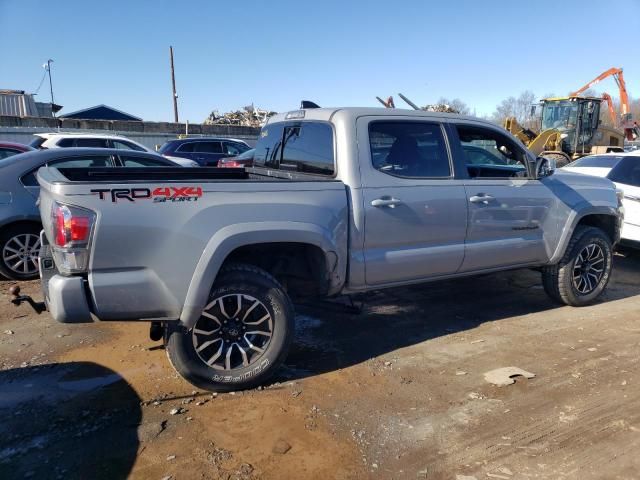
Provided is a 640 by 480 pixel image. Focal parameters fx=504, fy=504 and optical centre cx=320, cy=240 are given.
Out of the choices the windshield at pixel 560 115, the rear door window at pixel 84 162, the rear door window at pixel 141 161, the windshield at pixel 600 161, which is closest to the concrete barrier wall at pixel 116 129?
the windshield at pixel 560 115

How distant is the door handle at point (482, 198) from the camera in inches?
179

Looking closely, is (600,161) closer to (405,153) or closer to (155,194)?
(405,153)

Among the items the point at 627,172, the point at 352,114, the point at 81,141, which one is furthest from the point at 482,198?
the point at 81,141

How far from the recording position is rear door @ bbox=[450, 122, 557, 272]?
4625mm

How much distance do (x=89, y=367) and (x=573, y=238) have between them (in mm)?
4824

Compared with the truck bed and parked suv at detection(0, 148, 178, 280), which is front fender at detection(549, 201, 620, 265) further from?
parked suv at detection(0, 148, 178, 280)

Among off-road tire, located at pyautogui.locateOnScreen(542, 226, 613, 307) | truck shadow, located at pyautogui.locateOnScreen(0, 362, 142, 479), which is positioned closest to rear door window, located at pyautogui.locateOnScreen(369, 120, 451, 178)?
off-road tire, located at pyautogui.locateOnScreen(542, 226, 613, 307)

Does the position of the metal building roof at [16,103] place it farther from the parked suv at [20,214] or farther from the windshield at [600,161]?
the windshield at [600,161]

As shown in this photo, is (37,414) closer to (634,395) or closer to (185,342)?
(185,342)

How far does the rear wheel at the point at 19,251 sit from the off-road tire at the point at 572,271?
19.5ft

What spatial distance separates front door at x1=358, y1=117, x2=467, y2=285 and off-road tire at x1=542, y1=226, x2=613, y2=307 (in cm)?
152

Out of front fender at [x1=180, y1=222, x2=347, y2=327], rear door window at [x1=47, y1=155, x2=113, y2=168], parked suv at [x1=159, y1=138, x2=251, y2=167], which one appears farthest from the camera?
parked suv at [x1=159, y1=138, x2=251, y2=167]

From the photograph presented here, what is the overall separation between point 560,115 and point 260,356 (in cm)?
2137

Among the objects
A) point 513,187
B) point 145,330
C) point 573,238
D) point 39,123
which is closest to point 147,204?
Result: point 145,330
